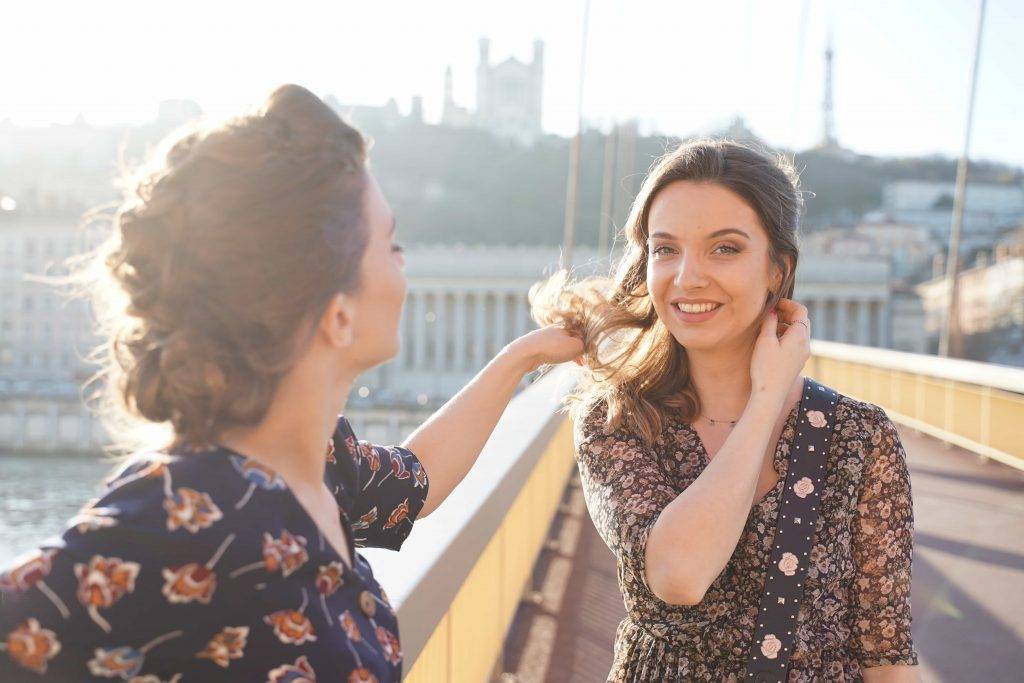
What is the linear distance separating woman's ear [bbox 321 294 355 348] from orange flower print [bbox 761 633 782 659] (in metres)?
0.95

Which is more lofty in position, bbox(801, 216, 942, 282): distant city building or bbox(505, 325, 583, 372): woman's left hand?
bbox(505, 325, 583, 372): woman's left hand

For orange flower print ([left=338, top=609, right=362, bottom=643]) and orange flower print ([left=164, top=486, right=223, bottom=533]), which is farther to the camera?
orange flower print ([left=338, top=609, right=362, bottom=643])

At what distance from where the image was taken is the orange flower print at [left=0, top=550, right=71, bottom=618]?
0.89 m

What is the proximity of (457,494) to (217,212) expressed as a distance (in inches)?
84.1

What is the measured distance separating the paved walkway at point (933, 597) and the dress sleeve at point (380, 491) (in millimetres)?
2480

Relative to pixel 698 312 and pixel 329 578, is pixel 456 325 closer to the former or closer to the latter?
pixel 698 312

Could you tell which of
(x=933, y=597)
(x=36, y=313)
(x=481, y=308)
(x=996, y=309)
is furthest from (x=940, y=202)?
(x=933, y=597)

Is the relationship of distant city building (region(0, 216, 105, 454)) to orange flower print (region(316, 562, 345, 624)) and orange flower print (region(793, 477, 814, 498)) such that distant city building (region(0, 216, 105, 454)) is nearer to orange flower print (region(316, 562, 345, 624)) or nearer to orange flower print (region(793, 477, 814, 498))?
orange flower print (region(793, 477, 814, 498))

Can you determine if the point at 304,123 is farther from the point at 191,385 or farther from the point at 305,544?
the point at 305,544

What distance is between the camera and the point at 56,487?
112 ft

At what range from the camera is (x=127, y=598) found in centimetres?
91

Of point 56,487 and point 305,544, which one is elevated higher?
point 305,544

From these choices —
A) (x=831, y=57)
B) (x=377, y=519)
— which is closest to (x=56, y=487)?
(x=377, y=519)

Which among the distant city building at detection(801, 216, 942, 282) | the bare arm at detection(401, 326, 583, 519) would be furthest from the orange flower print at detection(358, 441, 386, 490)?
the distant city building at detection(801, 216, 942, 282)
